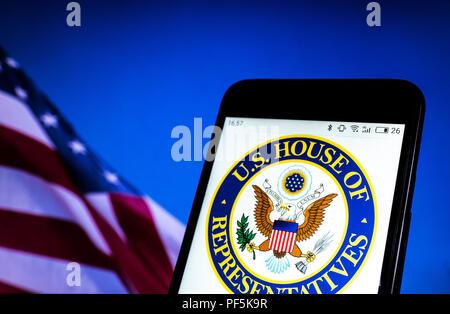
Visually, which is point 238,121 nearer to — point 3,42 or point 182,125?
point 182,125

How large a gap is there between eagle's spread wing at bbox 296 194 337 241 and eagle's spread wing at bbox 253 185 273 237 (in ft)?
0.12

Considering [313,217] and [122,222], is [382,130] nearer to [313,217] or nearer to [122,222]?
[313,217]

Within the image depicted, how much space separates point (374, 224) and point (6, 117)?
1.19m

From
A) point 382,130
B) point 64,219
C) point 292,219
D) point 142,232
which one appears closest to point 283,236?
point 292,219

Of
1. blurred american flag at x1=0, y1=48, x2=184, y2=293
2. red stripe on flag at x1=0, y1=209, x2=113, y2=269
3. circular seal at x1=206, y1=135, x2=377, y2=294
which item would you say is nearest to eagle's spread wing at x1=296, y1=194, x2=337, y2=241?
circular seal at x1=206, y1=135, x2=377, y2=294

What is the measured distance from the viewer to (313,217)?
19.1 inches

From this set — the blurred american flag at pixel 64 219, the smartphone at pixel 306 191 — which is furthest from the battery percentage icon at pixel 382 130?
the blurred american flag at pixel 64 219

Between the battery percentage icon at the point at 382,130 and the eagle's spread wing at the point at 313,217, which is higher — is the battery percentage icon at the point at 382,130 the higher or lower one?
the higher one

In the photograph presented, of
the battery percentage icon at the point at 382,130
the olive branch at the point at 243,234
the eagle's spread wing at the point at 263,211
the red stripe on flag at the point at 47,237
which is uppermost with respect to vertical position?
the battery percentage icon at the point at 382,130

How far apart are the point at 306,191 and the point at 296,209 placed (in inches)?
0.9

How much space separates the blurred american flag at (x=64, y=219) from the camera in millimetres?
1231

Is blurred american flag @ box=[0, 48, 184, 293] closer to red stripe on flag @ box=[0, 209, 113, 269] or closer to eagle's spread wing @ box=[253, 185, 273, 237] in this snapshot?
red stripe on flag @ box=[0, 209, 113, 269]

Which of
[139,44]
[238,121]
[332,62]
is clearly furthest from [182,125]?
[238,121]

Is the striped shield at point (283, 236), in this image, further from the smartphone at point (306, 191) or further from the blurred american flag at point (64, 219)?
the blurred american flag at point (64, 219)
